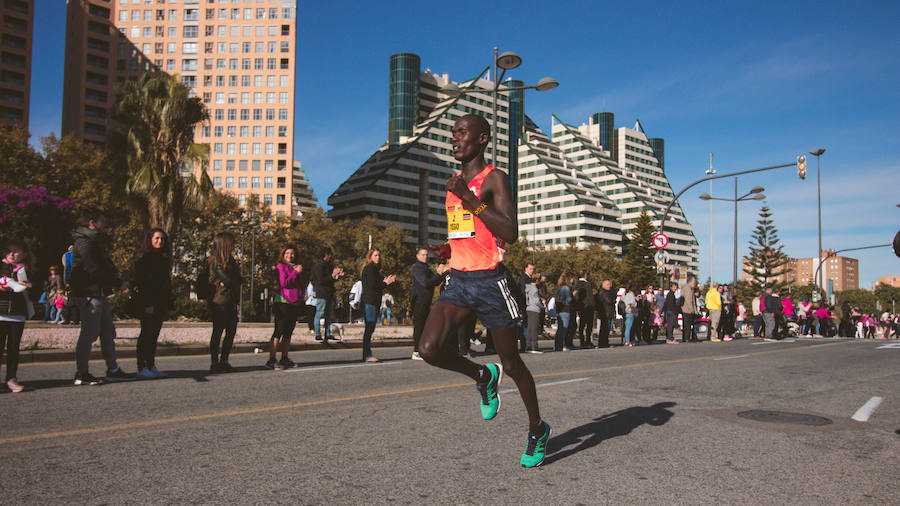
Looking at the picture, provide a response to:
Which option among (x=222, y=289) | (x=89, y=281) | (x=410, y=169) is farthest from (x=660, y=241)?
(x=410, y=169)

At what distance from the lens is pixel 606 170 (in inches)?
6732

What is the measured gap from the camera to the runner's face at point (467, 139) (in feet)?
13.7

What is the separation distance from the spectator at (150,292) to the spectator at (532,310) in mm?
8352

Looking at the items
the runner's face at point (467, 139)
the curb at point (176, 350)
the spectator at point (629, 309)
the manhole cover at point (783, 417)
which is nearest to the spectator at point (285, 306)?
the curb at point (176, 350)

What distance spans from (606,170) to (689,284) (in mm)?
155085

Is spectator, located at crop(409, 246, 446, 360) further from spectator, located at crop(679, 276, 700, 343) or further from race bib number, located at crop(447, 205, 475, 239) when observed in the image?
spectator, located at crop(679, 276, 700, 343)

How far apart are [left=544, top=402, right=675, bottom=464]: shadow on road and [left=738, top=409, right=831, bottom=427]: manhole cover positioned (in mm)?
697

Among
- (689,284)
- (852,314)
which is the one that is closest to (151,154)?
(689,284)

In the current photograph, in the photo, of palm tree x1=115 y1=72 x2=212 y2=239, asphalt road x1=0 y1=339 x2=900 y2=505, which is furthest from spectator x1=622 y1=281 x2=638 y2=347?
palm tree x1=115 y1=72 x2=212 y2=239

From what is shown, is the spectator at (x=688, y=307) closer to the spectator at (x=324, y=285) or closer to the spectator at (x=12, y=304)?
the spectator at (x=324, y=285)

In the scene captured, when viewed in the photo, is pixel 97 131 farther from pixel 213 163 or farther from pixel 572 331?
pixel 572 331

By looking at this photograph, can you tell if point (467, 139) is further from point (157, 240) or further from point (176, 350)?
point (176, 350)

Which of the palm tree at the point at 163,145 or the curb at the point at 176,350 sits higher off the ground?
the palm tree at the point at 163,145

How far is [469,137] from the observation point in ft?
13.7
